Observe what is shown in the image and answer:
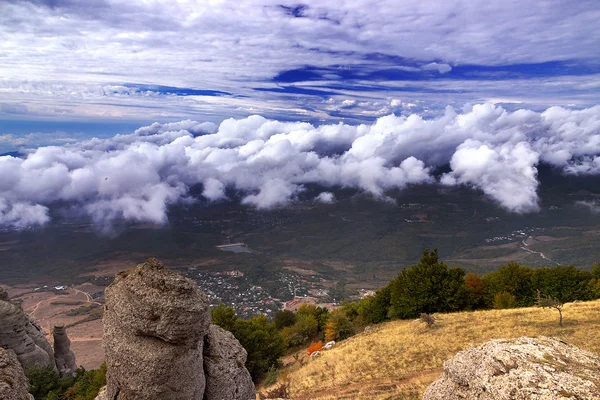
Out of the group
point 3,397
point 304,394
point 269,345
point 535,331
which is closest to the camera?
point 3,397

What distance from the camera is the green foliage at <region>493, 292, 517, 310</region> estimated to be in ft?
144

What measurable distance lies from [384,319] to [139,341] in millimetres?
44397

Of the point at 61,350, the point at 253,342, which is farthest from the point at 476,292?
the point at 61,350

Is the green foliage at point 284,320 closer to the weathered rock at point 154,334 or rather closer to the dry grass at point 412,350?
the dry grass at point 412,350

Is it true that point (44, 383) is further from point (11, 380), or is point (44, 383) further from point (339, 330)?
point (339, 330)

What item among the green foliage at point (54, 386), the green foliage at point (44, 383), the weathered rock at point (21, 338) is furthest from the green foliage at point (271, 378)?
the weathered rock at point (21, 338)

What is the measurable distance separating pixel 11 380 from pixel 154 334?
11.4 ft

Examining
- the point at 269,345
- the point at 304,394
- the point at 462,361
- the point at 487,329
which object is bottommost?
the point at 269,345

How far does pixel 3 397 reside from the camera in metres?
8.12

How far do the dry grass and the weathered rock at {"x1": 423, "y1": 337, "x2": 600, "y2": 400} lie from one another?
10173mm

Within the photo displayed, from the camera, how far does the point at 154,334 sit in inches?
415

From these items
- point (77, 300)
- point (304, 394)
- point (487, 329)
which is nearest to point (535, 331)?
point (487, 329)

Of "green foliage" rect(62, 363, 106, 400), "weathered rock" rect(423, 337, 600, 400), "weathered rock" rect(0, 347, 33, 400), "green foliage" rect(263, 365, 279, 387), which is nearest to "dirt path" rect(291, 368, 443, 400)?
"green foliage" rect(263, 365, 279, 387)

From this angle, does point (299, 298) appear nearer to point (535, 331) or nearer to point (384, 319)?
point (384, 319)
